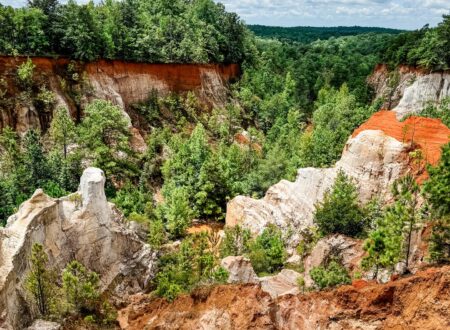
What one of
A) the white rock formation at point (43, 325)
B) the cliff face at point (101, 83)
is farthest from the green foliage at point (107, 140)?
the white rock formation at point (43, 325)

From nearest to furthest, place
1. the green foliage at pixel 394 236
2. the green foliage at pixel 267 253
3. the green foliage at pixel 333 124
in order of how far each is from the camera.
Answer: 1. the green foliage at pixel 394 236
2. the green foliage at pixel 267 253
3. the green foliage at pixel 333 124

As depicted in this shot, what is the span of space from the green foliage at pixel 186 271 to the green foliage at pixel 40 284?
603cm

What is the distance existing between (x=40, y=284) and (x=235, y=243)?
14787 mm

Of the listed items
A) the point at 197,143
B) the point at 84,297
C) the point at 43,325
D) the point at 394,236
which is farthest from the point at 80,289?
the point at 197,143

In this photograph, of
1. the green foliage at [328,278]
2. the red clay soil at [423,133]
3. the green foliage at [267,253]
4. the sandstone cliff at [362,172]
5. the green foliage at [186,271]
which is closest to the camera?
the green foliage at [328,278]

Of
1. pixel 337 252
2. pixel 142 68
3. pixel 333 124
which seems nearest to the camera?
pixel 337 252

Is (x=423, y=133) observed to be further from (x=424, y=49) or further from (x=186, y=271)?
(x=424, y=49)

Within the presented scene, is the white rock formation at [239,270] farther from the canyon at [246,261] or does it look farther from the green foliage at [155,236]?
the green foliage at [155,236]

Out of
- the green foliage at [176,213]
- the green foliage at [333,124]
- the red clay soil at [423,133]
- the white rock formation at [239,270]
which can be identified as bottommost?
the green foliage at [176,213]

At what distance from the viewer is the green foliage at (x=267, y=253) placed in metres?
31.4

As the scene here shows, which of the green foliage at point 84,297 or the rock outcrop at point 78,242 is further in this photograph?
the green foliage at point 84,297

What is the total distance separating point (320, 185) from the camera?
1442 inches

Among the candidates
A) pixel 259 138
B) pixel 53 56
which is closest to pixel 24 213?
pixel 53 56

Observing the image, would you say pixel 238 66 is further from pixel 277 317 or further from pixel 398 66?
pixel 277 317
